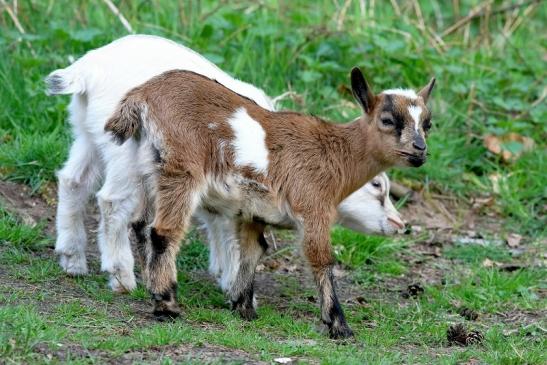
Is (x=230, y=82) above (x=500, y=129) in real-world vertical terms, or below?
above

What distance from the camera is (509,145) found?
30.8 ft

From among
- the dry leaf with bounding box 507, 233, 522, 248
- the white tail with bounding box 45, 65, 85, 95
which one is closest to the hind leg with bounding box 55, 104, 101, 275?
the white tail with bounding box 45, 65, 85, 95

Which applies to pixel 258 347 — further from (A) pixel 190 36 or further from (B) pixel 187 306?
(A) pixel 190 36

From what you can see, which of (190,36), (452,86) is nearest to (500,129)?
(452,86)

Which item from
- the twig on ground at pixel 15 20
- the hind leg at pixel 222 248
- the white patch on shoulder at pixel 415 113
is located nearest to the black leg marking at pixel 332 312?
the hind leg at pixel 222 248

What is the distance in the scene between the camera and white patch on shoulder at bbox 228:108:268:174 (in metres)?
5.68

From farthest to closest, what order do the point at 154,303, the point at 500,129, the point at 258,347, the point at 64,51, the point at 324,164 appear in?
the point at 500,129, the point at 64,51, the point at 324,164, the point at 154,303, the point at 258,347

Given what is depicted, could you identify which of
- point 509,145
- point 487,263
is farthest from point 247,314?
point 509,145

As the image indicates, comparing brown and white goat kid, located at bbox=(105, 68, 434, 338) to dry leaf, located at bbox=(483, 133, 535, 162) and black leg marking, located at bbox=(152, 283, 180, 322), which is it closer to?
black leg marking, located at bbox=(152, 283, 180, 322)

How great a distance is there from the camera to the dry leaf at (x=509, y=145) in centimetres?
938

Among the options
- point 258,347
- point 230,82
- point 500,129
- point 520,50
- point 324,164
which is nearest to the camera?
point 258,347

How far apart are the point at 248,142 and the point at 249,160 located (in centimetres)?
10

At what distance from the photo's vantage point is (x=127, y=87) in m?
6.13

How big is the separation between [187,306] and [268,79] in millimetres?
3667
